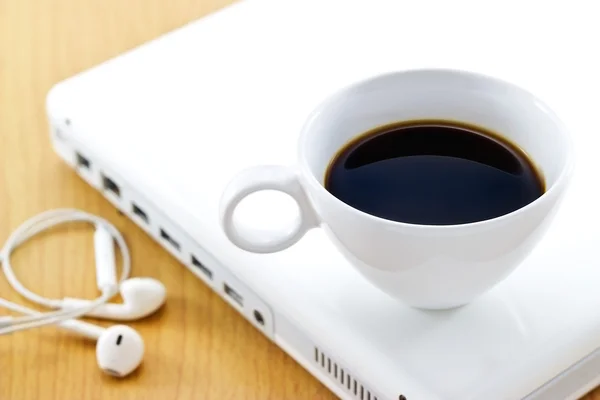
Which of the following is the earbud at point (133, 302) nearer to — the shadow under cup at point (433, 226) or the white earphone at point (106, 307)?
the white earphone at point (106, 307)

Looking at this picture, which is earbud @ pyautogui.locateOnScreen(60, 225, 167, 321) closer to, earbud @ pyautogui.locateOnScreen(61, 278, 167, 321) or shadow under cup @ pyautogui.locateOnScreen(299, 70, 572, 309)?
earbud @ pyautogui.locateOnScreen(61, 278, 167, 321)

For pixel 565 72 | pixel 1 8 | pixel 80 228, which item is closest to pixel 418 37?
pixel 565 72

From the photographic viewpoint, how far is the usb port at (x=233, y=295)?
66cm

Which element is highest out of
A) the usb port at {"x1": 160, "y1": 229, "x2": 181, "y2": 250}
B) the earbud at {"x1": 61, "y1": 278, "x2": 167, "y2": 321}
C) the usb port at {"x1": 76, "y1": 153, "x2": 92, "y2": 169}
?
the usb port at {"x1": 76, "y1": 153, "x2": 92, "y2": 169}

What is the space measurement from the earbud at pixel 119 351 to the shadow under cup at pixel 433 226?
0.15 meters

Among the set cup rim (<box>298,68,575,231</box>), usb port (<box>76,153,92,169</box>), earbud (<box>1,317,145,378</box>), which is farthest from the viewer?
usb port (<box>76,153,92,169</box>)

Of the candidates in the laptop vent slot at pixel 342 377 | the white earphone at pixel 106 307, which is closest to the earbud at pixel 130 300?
the white earphone at pixel 106 307

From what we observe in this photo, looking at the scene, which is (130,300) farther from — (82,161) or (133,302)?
(82,161)

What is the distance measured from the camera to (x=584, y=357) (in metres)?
0.59

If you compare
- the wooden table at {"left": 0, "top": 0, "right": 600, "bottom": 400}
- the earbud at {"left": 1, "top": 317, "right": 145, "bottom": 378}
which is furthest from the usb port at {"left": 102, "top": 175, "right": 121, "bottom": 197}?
the earbud at {"left": 1, "top": 317, "right": 145, "bottom": 378}

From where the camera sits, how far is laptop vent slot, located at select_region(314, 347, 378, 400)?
1.96 feet

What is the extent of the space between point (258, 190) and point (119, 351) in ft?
0.48

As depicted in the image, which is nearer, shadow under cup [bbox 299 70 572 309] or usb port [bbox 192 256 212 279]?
shadow under cup [bbox 299 70 572 309]

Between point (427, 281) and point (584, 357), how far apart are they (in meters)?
0.11
